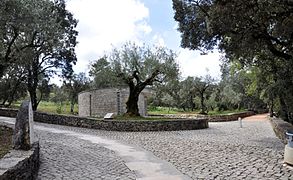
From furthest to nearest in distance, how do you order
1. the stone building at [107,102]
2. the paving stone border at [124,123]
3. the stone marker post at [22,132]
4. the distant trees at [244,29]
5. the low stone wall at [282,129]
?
the stone building at [107,102] → the paving stone border at [124,123] → the low stone wall at [282,129] → the distant trees at [244,29] → the stone marker post at [22,132]

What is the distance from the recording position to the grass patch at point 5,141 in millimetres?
7113

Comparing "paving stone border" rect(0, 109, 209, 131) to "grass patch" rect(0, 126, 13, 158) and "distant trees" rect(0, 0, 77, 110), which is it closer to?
"distant trees" rect(0, 0, 77, 110)

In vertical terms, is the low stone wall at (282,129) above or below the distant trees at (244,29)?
below

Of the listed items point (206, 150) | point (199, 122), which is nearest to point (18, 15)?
point (206, 150)

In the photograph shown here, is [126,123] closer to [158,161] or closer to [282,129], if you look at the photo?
[282,129]

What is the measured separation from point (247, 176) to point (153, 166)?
2.36m

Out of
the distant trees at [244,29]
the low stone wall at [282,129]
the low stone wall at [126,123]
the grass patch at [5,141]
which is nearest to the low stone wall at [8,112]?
the low stone wall at [126,123]

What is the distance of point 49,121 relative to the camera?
21.2 meters

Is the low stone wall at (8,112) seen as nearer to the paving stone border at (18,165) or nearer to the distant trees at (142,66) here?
the distant trees at (142,66)

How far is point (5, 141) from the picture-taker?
8.57m

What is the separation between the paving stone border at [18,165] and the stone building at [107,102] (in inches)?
785

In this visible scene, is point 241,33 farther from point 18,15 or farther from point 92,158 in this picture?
point 18,15

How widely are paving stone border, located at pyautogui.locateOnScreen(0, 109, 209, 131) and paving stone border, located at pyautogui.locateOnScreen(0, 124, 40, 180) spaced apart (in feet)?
37.0

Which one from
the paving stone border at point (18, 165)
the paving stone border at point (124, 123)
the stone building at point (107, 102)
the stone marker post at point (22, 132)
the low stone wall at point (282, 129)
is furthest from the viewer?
the stone building at point (107, 102)
